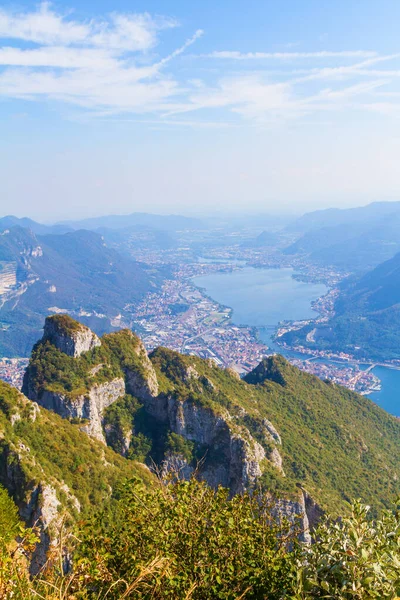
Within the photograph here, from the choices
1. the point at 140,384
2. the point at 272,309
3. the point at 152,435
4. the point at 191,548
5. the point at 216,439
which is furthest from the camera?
the point at 272,309

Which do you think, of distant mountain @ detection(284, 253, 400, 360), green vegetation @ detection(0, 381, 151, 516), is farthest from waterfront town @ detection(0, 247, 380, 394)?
green vegetation @ detection(0, 381, 151, 516)

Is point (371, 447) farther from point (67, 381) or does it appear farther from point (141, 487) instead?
point (141, 487)

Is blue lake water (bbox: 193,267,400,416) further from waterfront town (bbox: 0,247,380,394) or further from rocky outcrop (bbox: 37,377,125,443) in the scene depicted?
rocky outcrop (bbox: 37,377,125,443)

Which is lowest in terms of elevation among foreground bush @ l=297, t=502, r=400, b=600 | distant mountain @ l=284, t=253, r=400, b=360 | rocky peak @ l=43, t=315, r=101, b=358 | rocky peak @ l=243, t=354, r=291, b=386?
distant mountain @ l=284, t=253, r=400, b=360

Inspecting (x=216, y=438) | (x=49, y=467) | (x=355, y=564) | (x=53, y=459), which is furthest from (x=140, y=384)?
(x=355, y=564)

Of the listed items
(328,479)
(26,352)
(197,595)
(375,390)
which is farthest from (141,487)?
(26,352)

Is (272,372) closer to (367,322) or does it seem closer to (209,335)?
(209,335)

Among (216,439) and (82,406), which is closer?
(82,406)
